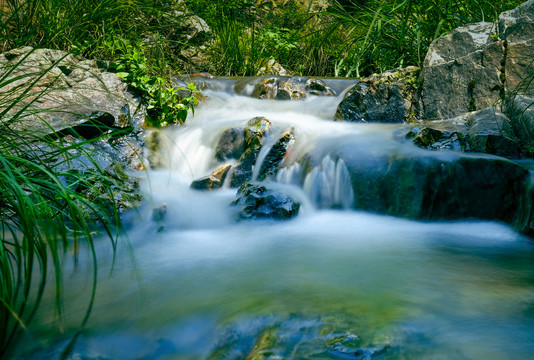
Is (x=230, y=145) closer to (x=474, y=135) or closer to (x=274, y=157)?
(x=274, y=157)

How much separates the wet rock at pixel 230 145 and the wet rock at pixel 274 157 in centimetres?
45

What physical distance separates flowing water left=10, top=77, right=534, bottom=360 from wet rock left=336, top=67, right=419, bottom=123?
120cm

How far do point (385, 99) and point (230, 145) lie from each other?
2014 mm

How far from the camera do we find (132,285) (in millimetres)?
2193

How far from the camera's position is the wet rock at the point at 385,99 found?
16.1ft

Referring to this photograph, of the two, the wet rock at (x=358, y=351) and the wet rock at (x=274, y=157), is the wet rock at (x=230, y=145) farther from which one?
the wet rock at (x=358, y=351)

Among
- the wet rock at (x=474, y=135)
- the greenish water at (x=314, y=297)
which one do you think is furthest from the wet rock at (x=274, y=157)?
the wet rock at (x=474, y=135)

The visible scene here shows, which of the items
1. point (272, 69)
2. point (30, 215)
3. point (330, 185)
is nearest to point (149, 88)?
point (330, 185)

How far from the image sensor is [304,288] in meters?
2.11

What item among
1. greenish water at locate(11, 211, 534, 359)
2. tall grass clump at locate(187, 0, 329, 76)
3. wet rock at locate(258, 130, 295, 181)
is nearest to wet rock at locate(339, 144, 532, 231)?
greenish water at locate(11, 211, 534, 359)

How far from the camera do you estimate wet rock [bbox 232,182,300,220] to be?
11.2 ft

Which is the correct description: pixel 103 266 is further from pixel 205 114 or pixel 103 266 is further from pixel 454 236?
pixel 205 114

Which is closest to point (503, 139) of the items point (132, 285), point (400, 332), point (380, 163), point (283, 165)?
point (380, 163)

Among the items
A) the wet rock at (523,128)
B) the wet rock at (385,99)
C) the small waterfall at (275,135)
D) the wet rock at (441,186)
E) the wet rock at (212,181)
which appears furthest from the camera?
the wet rock at (385,99)
